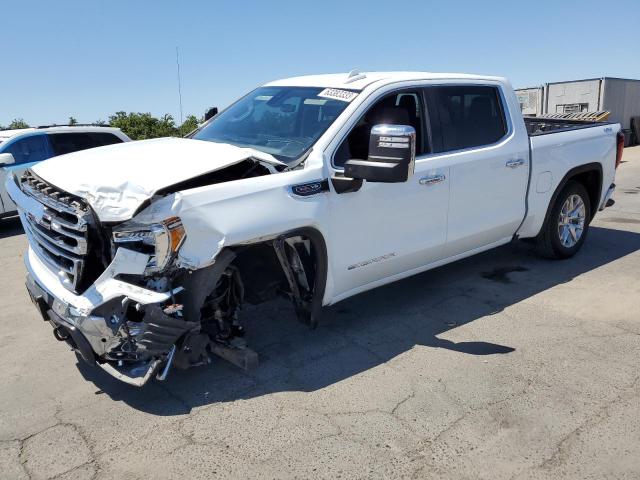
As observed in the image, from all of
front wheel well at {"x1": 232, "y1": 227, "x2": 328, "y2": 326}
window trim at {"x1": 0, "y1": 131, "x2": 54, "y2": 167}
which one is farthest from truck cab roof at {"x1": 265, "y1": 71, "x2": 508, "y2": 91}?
window trim at {"x1": 0, "y1": 131, "x2": 54, "y2": 167}

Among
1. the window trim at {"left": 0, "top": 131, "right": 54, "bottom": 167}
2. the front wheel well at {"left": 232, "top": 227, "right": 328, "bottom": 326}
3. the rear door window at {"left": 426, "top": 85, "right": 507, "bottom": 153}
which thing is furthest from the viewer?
the window trim at {"left": 0, "top": 131, "right": 54, "bottom": 167}

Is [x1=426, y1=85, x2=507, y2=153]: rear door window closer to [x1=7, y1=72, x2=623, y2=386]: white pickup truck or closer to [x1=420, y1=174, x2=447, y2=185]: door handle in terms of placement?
[x1=7, y1=72, x2=623, y2=386]: white pickup truck

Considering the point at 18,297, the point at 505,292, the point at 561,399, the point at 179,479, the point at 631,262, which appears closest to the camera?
the point at 179,479

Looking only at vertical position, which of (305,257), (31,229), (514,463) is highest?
(31,229)

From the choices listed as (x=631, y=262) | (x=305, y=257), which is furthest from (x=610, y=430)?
(x=631, y=262)

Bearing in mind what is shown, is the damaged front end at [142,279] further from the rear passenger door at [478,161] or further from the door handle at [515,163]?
the door handle at [515,163]

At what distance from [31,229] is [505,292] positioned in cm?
398

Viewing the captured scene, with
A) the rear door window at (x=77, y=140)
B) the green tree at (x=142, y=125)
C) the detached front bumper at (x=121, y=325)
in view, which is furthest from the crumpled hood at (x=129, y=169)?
the green tree at (x=142, y=125)

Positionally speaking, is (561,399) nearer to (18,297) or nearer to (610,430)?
(610,430)

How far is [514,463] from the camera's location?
276cm

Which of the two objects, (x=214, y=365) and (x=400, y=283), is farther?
(x=400, y=283)

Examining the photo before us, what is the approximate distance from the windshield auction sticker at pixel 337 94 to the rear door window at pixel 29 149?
6730 mm

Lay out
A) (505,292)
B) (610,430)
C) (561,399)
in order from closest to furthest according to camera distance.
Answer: (610,430) → (561,399) → (505,292)

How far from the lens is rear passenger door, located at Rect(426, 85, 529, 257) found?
14.7 feet
